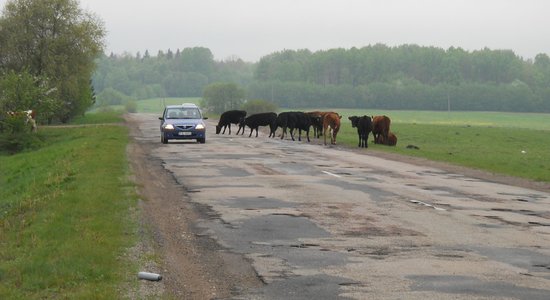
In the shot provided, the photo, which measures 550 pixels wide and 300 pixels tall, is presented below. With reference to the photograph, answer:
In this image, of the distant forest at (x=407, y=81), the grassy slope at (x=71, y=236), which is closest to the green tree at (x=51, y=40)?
the grassy slope at (x=71, y=236)

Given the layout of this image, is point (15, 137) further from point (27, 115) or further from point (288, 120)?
point (288, 120)

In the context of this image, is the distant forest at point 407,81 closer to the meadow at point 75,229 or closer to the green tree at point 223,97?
the green tree at point 223,97

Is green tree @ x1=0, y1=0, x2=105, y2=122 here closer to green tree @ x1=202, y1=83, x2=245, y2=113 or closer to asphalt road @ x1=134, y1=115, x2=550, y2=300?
asphalt road @ x1=134, y1=115, x2=550, y2=300

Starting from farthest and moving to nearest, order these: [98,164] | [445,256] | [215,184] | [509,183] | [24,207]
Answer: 1. [98,164]
2. [509,183]
3. [215,184]
4. [24,207]
5. [445,256]

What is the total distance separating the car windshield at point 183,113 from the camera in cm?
3919

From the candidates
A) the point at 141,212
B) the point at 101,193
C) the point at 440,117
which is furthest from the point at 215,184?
the point at 440,117

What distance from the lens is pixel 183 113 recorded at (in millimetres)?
39625

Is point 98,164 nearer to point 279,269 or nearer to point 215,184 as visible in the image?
point 215,184

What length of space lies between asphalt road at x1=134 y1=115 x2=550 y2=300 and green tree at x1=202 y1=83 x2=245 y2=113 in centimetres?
12131

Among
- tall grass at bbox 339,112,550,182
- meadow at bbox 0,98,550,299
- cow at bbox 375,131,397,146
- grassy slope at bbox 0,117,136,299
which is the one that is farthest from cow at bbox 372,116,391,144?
grassy slope at bbox 0,117,136,299

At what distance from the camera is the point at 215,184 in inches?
786

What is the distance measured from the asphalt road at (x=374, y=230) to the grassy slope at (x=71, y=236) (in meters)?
1.49

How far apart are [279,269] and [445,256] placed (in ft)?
7.70

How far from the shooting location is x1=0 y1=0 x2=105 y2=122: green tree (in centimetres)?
7012
